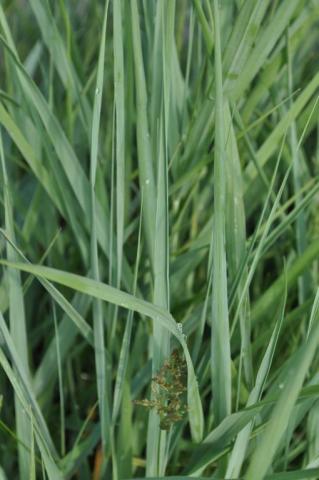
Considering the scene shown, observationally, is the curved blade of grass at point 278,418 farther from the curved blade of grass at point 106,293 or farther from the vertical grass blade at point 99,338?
the vertical grass blade at point 99,338

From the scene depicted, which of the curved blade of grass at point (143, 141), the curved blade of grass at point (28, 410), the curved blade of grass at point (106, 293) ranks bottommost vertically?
the curved blade of grass at point (28, 410)

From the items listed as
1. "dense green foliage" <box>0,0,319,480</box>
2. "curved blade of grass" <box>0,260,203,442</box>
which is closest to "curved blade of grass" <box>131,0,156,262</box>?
"dense green foliage" <box>0,0,319,480</box>

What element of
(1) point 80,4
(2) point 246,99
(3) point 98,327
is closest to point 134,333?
(3) point 98,327

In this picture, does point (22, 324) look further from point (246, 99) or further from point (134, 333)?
point (246, 99)

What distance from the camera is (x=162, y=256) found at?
0.56 metres

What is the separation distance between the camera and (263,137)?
0.82 metres

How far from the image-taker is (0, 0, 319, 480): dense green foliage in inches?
21.4

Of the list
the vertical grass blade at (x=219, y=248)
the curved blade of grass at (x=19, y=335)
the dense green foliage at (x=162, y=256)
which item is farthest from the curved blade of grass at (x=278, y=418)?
the curved blade of grass at (x=19, y=335)

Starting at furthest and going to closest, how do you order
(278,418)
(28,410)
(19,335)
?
(19,335) < (28,410) < (278,418)

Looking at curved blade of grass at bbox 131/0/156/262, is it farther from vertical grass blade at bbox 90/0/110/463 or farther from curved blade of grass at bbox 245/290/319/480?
curved blade of grass at bbox 245/290/319/480

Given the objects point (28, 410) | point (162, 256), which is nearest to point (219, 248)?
point (162, 256)

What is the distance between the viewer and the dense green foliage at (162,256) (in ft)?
1.78

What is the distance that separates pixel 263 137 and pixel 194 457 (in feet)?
1.22

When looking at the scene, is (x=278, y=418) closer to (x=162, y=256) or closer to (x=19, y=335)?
(x=162, y=256)
